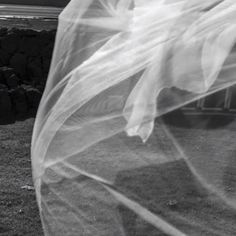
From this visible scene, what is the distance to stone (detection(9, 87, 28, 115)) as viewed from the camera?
22.7 feet

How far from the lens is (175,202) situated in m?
2.41

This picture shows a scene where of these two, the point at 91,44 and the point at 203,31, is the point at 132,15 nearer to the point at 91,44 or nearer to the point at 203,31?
the point at 91,44

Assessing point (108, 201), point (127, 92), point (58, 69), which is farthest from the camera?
point (58, 69)

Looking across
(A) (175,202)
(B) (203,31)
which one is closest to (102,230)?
(A) (175,202)

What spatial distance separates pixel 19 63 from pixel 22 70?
0.39ft

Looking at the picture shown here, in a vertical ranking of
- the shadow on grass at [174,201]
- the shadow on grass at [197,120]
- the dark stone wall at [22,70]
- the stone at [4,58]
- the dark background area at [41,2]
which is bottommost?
the dark background area at [41,2]

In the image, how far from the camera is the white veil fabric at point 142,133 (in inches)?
90.9

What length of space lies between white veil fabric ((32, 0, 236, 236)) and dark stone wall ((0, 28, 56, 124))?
13.6ft

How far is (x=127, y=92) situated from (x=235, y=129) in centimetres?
48

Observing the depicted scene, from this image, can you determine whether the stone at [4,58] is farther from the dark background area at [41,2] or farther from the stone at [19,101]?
the dark background area at [41,2]

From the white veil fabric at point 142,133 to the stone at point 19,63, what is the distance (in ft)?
17.6

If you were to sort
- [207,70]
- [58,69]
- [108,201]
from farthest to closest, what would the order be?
[58,69]
[108,201]
[207,70]

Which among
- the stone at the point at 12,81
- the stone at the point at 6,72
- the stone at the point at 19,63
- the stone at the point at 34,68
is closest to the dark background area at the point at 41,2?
the stone at the point at 19,63

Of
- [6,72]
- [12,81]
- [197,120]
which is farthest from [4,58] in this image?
[197,120]
